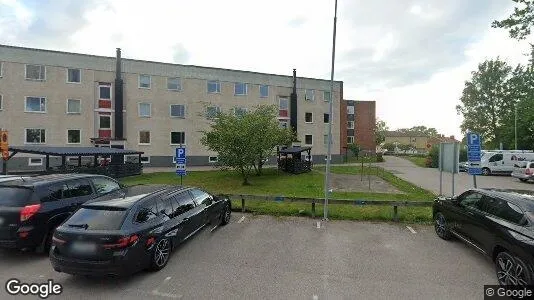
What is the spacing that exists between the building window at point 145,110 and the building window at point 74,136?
5.95 metres

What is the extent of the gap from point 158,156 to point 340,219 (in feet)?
89.7

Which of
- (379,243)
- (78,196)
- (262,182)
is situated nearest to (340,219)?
(379,243)

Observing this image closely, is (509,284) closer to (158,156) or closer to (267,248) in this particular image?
(267,248)

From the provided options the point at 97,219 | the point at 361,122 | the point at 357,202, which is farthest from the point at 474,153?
the point at 361,122

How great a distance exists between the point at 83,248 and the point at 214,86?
32.0 m

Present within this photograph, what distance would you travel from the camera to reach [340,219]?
9.73 metres

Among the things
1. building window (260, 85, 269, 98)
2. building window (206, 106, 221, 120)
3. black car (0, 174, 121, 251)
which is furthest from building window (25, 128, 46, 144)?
black car (0, 174, 121, 251)

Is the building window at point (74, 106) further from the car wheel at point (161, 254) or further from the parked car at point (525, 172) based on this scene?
the parked car at point (525, 172)

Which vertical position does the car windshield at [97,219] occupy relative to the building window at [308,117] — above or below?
below

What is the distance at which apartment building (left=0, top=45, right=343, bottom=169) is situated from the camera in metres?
28.6

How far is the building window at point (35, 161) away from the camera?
94.1 ft

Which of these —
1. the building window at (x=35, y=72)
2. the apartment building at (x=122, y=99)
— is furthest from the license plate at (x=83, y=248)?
the building window at (x=35, y=72)

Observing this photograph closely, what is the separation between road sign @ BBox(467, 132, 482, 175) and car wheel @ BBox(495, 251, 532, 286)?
4947 millimetres

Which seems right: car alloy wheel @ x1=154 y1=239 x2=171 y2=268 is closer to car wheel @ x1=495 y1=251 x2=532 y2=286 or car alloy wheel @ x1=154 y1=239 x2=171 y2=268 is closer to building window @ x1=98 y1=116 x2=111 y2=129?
car wheel @ x1=495 y1=251 x2=532 y2=286
